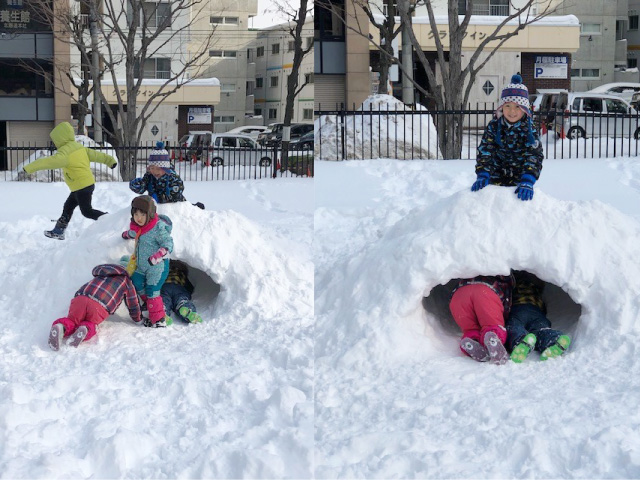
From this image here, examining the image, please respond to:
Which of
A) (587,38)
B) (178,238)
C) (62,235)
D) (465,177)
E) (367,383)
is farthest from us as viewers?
(587,38)

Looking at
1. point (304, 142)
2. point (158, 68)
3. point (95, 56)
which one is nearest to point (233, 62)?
point (158, 68)

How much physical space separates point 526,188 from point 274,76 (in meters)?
39.4

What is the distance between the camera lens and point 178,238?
6.64 metres

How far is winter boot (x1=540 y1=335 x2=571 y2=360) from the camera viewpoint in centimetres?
486

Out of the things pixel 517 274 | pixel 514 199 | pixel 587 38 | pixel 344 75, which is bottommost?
pixel 517 274

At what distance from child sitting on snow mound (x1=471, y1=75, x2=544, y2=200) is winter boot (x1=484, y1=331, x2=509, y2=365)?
1.04 m

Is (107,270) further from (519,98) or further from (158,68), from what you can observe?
(158,68)

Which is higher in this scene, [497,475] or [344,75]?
[344,75]

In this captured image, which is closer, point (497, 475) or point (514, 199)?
point (497, 475)

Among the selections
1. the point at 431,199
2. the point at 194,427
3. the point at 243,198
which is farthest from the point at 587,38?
the point at 194,427

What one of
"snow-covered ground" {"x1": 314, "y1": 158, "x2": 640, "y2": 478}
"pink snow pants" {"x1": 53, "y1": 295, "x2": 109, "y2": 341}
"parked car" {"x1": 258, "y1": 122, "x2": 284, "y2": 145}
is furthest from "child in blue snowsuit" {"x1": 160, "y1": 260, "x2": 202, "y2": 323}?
"parked car" {"x1": 258, "y1": 122, "x2": 284, "y2": 145}

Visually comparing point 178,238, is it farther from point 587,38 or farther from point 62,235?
point 587,38

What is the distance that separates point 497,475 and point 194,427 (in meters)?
1.56

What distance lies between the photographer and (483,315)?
16.5 ft
